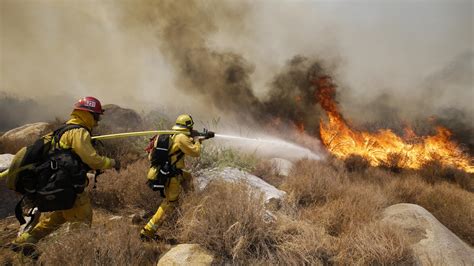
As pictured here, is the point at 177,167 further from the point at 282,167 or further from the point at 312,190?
the point at 282,167

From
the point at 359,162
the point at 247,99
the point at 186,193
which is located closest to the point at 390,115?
the point at 359,162

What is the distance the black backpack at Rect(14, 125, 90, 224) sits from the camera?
10.1 ft

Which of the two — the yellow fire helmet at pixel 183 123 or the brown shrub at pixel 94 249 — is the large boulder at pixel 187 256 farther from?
the yellow fire helmet at pixel 183 123

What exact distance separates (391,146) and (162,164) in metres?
12.3

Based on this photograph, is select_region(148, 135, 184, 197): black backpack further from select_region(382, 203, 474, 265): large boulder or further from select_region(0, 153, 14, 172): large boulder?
select_region(0, 153, 14, 172): large boulder

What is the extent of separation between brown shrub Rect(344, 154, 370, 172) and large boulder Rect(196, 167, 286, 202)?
5.68 metres

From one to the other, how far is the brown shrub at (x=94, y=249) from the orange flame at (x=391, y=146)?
990cm

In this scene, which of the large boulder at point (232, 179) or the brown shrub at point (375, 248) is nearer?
the brown shrub at point (375, 248)

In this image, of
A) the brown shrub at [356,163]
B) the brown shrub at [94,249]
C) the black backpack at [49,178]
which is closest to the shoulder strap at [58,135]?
the black backpack at [49,178]

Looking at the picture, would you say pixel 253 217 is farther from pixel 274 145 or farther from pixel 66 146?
pixel 274 145

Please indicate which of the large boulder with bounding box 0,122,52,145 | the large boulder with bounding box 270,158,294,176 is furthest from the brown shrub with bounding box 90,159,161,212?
the large boulder with bounding box 0,122,52,145

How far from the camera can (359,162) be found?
10320mm

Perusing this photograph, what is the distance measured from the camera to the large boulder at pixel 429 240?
4023 millimetres

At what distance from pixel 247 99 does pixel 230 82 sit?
65.0 inches
